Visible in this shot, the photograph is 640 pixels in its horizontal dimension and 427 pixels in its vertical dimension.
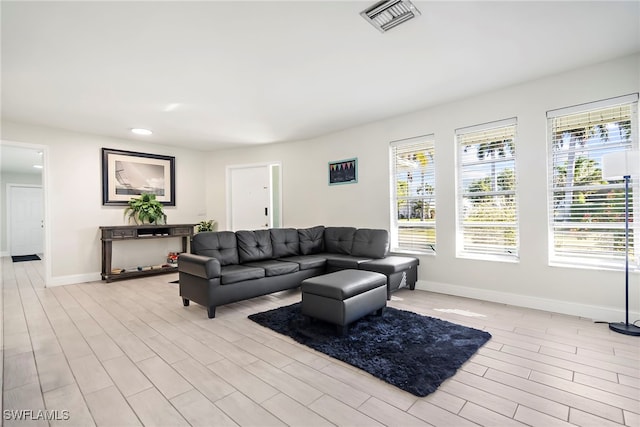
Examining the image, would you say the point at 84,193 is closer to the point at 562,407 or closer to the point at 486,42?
the point at 486,42

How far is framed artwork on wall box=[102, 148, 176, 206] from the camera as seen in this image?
5.34 metres

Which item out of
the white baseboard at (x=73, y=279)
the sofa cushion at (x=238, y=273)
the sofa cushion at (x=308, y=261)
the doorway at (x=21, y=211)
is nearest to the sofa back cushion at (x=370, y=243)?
the sofa cushion at (x=308, y=261)

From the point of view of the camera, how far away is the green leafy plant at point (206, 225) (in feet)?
21.3

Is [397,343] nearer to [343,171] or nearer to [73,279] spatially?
[343,171]

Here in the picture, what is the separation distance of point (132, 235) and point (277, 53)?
164 inches

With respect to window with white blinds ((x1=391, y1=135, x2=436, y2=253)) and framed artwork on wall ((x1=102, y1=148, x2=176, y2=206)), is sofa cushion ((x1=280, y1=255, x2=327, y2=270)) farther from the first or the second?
framed artwork on wall ((x1=102, y1=148, x2=176, y2=206))

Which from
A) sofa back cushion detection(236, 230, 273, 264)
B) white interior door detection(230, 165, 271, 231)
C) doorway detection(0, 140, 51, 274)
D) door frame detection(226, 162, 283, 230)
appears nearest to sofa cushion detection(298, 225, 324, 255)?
sofa back cushion detection(236, 230, 273, 264)

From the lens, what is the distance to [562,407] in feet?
5.52

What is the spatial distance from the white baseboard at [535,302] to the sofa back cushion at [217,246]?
2.60m

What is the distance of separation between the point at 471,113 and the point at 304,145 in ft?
9.52

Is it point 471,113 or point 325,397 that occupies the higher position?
point 471,113

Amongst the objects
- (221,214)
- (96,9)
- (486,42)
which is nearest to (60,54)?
(96,9)

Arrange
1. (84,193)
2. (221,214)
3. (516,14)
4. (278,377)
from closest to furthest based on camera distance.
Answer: (278,377) → (516,14) → (84,193) → (221,214)

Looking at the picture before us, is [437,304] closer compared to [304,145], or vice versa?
[437,304]
